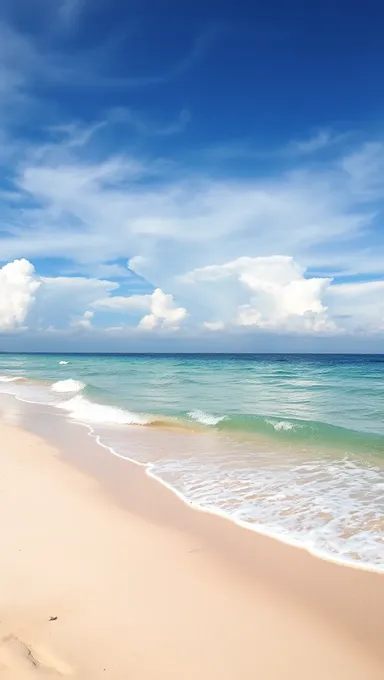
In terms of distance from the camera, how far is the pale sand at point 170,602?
3379 mm

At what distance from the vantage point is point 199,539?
5.72 meters

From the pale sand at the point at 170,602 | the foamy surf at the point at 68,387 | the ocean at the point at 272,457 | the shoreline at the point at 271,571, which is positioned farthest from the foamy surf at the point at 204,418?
the foamy surf at the point at 68,387

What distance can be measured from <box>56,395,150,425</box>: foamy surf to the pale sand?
896 cm

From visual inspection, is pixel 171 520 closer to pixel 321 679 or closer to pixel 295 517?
pixel 295 517

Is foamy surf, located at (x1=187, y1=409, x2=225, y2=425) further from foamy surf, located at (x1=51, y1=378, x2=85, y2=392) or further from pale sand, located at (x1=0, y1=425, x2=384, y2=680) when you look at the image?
foamy surf, located at (x1=51, y1=378, x2=85, y2=392)

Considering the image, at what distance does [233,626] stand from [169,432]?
9.92m

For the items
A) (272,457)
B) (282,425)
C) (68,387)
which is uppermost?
(282,425)

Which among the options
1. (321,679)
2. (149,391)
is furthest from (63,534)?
(149,391)

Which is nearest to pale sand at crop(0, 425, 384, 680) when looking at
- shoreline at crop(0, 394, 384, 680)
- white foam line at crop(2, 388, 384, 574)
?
shoreline at crop(0, 394, 384, 680)

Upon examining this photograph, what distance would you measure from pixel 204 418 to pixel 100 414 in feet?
Answer: 14.0

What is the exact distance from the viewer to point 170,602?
13.8ft

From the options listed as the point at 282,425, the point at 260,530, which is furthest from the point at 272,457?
the point at 260,530

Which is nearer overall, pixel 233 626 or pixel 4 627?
pixel 4 627

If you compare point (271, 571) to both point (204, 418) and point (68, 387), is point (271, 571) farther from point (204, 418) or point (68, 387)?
point (68, 387)
